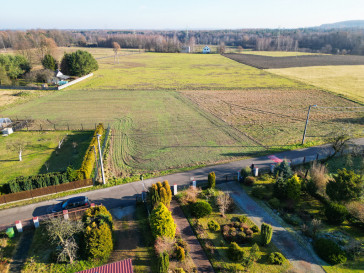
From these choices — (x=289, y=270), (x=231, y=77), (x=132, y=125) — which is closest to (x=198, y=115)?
(x=132, y=125)

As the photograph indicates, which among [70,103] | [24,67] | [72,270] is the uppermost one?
[24,67]

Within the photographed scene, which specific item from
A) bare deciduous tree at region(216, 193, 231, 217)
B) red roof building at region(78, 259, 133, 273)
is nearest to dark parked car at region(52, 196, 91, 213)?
red roof building at region(78, 259, 133, 273)

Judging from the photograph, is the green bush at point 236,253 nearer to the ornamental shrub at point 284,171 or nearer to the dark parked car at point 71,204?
the ornamental shrub at point 284,171

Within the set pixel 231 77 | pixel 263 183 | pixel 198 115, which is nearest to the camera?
pixel 263 183

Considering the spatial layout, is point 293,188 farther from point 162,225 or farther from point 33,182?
point 33,182

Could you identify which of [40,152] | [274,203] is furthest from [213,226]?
[40,152]

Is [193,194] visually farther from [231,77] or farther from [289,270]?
[231,77]

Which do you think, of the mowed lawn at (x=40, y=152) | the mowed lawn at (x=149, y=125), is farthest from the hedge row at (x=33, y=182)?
the mowed lawn at (x=149, y=125)
